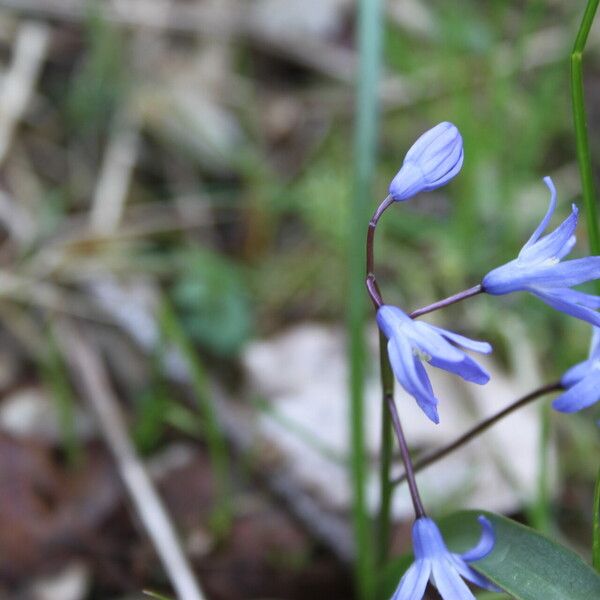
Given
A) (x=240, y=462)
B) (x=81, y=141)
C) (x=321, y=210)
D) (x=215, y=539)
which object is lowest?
(x=215, y=539)

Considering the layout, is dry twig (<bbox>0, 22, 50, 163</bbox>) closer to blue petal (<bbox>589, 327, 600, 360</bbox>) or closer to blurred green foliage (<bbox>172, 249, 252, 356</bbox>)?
blurred green foliage (<bbox>172, 249, 252, 356</bbox>)

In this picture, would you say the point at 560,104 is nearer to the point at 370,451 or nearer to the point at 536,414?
the point at 536,414

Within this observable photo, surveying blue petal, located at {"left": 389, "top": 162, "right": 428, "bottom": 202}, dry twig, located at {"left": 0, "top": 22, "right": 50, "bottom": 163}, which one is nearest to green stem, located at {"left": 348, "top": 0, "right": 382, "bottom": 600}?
blue petal, located at {"left": 389, "top": 162, "right": 428, "bottom": 202}

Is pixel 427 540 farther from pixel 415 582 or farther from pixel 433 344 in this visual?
Result: pixel 433 344

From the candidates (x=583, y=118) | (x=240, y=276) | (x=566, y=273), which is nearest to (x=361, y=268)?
(x=583, y=118)

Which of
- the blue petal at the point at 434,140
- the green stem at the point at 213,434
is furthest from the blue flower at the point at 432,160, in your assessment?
the green stem at the point at 213,434

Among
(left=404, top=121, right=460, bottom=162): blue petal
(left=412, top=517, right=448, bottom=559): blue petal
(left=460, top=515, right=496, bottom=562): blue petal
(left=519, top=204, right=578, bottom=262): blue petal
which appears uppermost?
(left=404, top=121, right=460, bottom=162): blue petal

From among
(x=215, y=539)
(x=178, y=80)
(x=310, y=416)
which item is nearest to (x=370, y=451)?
(x=310, y=416)
